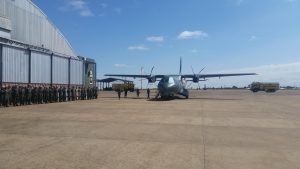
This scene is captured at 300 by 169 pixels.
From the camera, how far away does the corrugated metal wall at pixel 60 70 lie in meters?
36.0

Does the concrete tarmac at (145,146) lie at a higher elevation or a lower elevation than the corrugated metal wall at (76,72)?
lower

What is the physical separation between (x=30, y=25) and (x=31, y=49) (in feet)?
12.8

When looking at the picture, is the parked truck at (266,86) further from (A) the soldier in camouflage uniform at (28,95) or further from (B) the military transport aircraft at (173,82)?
(A) the soldier in camouflage uniform at (28,95)

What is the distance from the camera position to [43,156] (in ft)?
24.2

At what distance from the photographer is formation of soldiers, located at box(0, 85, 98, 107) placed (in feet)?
73.1

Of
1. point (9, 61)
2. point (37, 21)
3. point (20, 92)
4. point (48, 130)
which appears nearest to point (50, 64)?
point (37, 21)

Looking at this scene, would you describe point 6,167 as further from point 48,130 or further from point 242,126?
point 242,126

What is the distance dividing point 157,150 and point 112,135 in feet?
8.62

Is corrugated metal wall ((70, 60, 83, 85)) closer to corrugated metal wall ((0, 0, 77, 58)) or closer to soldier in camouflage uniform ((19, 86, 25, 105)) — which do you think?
corrugated metal wall ((0, 0, 77, 58))

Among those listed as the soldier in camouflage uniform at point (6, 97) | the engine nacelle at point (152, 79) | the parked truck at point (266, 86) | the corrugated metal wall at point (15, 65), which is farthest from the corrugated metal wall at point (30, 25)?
the parked truck at point (266, 86)

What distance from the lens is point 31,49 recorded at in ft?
102

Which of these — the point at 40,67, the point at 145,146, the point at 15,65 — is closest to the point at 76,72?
the point at 40,67

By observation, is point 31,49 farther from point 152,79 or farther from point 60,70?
point 152,79

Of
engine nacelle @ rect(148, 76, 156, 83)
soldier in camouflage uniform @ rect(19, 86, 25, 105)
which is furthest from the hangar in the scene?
engine nacelle @ rect(148, 76, 156, 83)
